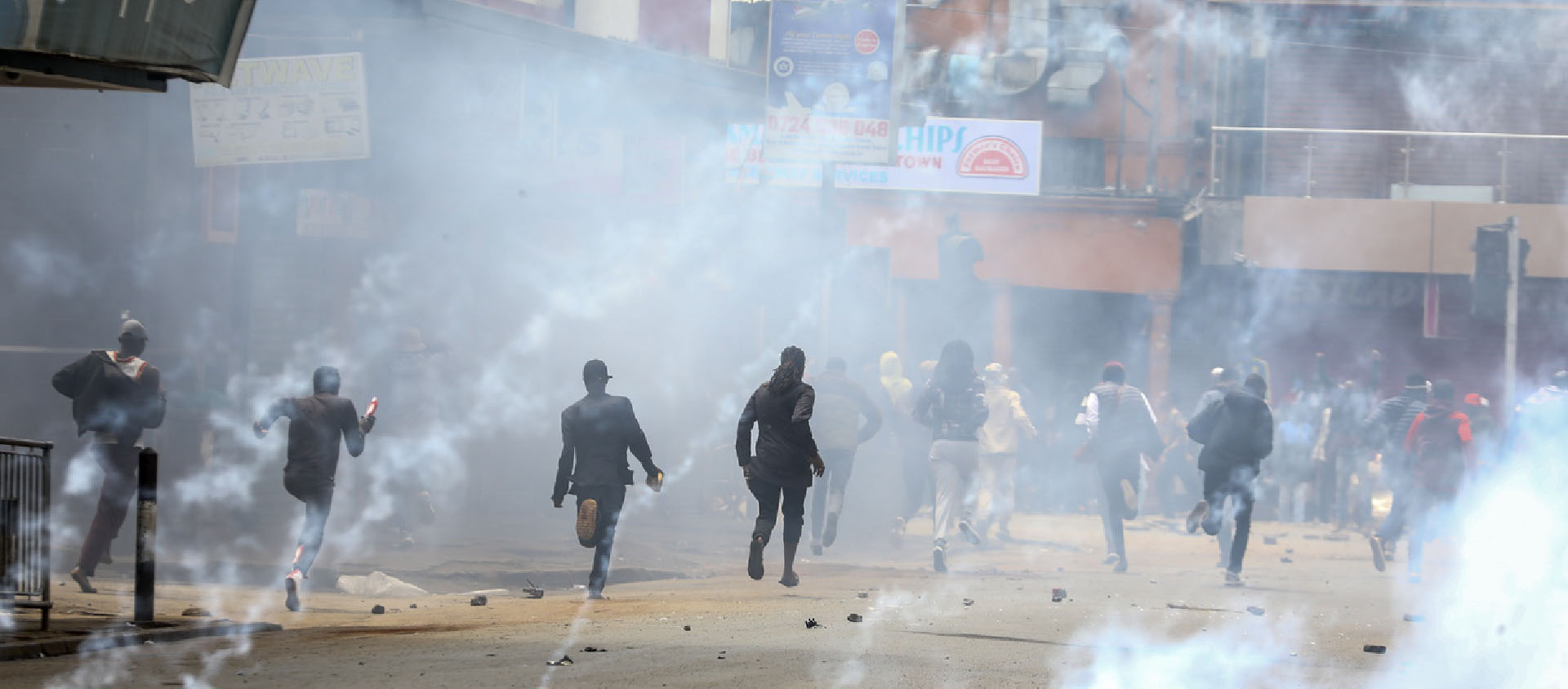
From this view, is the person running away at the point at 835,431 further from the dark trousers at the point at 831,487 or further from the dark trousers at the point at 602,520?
the dark trousers at the point at 602,520

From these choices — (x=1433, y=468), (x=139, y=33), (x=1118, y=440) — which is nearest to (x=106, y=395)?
(x=139, y=33)

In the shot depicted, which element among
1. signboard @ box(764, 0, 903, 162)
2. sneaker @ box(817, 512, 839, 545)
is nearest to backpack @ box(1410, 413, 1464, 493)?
sneaker @ box(817, 512, 839, 545)

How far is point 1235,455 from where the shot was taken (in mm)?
11586

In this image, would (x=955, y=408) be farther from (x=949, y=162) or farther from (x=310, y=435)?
(x=949, y=162)

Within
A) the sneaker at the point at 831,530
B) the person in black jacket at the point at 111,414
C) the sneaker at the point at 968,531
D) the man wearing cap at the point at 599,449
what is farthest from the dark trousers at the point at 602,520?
the sneaker at the point at 968,531

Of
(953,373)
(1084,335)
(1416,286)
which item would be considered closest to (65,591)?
(953,373)

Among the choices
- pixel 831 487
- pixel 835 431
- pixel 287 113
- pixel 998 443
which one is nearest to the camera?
pixel 835 431

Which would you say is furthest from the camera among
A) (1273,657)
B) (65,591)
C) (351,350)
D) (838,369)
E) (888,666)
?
(351,350)

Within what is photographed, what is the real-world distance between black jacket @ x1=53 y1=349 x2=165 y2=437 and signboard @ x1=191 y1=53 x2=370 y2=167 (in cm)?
598

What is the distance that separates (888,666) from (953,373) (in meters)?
5.81

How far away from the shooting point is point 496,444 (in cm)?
1839

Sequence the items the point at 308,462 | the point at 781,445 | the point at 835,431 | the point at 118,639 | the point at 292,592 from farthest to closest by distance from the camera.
Result: the point at 835,431, the point at 781,445, the point at 308,462, the point at 292,592, the point at 118,639

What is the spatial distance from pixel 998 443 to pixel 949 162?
807cm

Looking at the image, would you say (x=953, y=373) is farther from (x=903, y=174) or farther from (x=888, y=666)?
(x=903, y=174)
